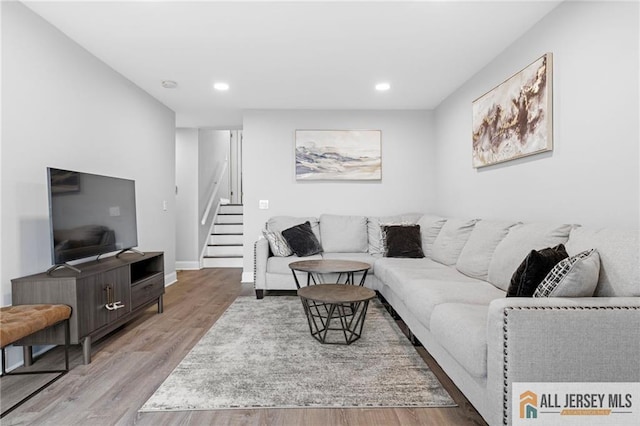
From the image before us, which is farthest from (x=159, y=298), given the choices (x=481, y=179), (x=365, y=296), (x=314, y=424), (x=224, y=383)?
(x=481, y=179)

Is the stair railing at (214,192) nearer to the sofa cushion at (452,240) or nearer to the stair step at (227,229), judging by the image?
the stair step at (227,229)

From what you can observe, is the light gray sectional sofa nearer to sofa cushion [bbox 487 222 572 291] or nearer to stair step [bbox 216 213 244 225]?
sofa cushion [bbox 487 222 572 291]

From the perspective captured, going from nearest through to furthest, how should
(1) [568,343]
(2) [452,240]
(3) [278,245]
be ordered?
(1) [568,343], (2) [452,240], (3) [278,245]

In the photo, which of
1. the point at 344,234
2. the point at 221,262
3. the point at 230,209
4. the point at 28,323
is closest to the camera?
the point at 28,323

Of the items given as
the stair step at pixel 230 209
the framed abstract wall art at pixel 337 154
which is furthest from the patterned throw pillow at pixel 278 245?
the stair step at pixel 230 209

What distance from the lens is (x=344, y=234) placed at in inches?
181

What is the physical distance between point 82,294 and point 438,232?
11.3 ft

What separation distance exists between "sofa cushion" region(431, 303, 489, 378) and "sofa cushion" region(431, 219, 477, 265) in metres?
1.42

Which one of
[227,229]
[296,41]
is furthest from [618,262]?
[227,229]

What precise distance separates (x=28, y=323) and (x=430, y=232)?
12.0ft

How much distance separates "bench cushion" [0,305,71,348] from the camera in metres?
1.79

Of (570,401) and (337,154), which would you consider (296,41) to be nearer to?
(337,154)

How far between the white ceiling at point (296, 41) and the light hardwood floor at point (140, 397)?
2.45m

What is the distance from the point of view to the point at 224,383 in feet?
6.86
